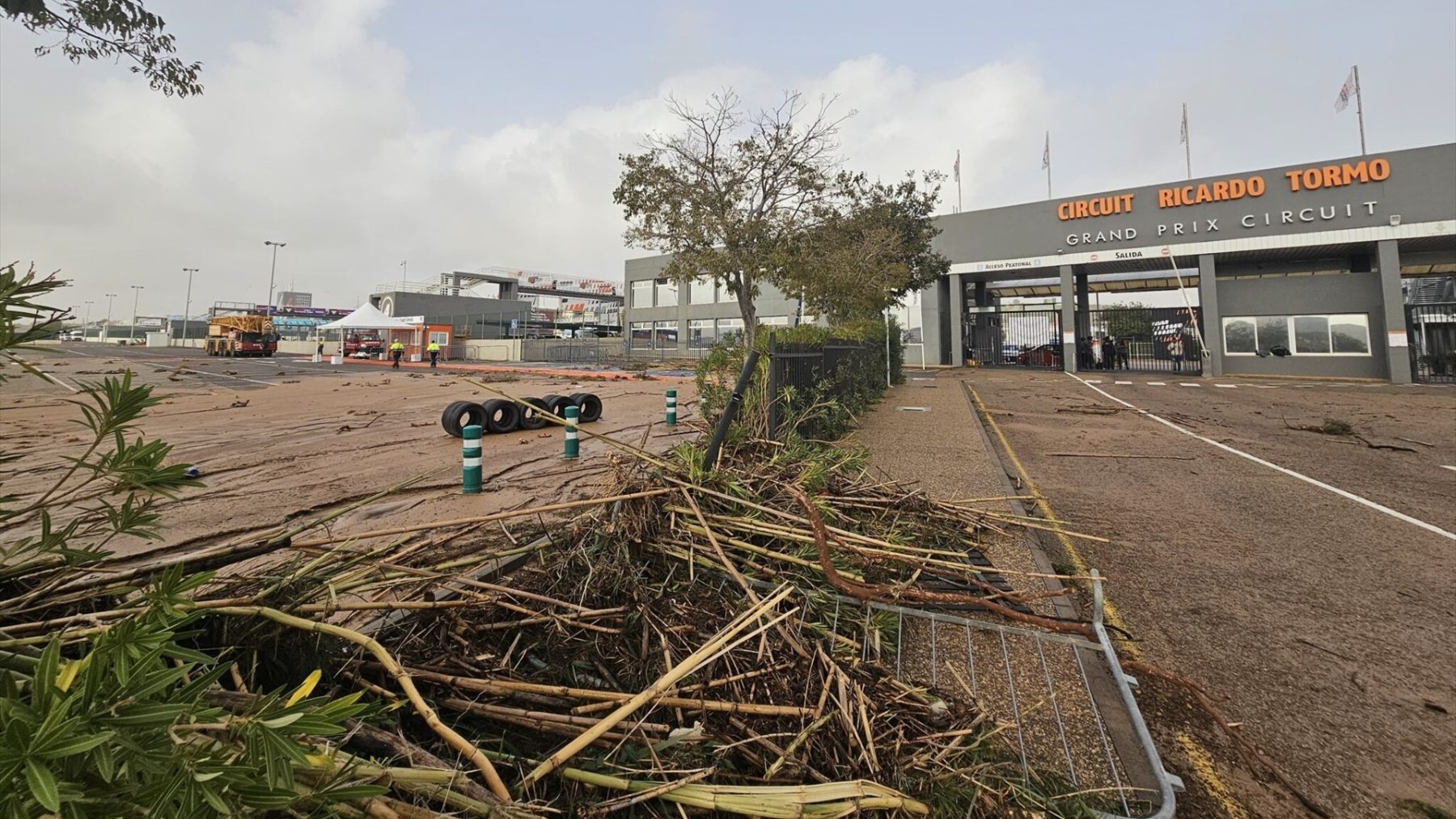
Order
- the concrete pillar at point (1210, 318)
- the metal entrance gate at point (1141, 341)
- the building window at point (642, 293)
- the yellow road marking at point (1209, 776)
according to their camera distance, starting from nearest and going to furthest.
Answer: the yellow road marking at point (1209, 776), the concrete pillar at point (1210, 318), the metal entrance gate at point (1141, 341), the building window at point (642, 293)

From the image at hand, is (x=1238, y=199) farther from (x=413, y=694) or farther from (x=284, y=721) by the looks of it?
(x=284, y=721)

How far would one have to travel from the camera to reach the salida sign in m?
21.8

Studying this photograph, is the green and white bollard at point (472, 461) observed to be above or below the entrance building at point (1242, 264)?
below

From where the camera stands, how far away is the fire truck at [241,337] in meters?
40.7

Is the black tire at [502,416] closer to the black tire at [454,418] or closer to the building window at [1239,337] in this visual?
the black tire at [454,418]

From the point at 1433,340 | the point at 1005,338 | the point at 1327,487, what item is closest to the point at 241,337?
the point at 1005,338

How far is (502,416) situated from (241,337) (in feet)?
145

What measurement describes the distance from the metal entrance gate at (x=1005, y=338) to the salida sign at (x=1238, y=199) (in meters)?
5.01

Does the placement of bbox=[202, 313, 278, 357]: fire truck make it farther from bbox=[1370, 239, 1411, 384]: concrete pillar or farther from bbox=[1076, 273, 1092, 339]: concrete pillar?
bbox=[1370, 239, 1411, 384]: concrete pillar

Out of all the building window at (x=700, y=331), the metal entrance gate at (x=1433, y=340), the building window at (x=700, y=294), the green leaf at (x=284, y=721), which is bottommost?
the green leaf at (x=284, y=721)

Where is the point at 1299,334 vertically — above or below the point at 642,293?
below

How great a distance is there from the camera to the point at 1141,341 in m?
28.9

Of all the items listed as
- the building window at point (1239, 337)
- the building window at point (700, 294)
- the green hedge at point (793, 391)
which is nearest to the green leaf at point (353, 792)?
the green hedge at point (793, 391)

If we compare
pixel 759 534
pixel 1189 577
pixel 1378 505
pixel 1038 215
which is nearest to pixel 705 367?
pixel 759 534
